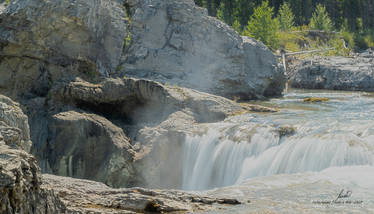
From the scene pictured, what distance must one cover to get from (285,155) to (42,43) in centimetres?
1025

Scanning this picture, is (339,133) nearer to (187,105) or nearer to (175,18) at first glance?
(187,105)

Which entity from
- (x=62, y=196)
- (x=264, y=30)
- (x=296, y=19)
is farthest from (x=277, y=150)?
(x=296, y=19)

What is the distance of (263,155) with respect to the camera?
13.7 metres

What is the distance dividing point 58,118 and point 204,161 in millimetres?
5054

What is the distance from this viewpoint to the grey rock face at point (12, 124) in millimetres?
6336

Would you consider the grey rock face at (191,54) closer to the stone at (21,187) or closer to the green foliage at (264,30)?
the green foliage at (264,30)

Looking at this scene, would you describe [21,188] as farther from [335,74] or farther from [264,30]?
[264,30]

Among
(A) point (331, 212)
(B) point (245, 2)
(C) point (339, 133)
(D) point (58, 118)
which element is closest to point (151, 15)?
(D) point (58, 118)

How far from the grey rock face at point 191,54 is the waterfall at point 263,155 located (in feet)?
27.6

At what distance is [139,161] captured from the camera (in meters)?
15.1

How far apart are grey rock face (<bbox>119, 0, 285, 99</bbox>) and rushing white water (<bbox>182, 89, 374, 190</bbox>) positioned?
782 centimetres

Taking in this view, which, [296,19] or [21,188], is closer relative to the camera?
[21,188]

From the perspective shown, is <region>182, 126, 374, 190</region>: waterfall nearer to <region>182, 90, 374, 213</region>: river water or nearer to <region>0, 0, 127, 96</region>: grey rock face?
<region>182, 90, 374, 213</region>: river water

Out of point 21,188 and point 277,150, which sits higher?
point 21,188
